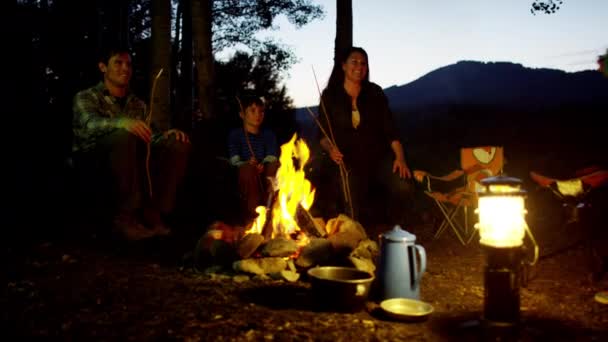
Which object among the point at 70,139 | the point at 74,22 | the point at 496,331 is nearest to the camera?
the point at 496,331

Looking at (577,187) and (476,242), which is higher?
(577,187)

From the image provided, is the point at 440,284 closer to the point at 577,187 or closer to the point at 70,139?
the point at 577,187

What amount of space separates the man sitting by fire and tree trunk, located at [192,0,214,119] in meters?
1.37

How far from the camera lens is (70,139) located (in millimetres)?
7598

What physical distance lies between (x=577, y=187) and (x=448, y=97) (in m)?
42.5

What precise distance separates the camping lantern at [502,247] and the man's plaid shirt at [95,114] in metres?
3.10

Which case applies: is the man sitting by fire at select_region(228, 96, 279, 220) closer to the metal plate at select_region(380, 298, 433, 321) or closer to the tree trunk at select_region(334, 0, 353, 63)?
the metal plate at select_region(380, 298, 433, 321)

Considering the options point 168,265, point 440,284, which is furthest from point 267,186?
point 440,284

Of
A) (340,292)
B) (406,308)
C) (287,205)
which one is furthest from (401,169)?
(340,292)

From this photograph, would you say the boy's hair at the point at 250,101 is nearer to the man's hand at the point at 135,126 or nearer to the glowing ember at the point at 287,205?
the glowing ember at the point at 287,205

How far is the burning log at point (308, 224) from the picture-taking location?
13.4ft

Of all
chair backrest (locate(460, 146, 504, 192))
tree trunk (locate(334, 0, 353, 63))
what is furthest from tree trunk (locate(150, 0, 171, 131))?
chair backrest (locate(460, 146, 504, 192))

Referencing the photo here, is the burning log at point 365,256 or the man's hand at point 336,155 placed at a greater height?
the man's hand at point 336,155

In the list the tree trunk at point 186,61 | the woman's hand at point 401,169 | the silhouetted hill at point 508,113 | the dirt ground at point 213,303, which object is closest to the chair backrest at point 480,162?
the woman's hand at point 401,169
